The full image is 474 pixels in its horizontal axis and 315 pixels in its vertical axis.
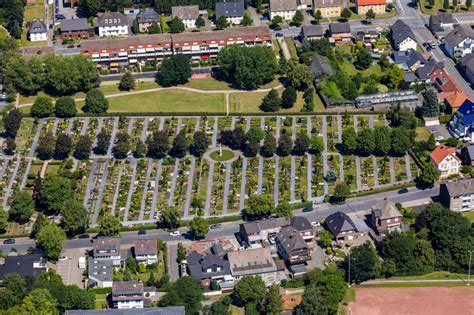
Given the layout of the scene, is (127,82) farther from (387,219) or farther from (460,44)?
(460,44)

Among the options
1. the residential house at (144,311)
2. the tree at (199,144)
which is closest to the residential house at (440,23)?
the tree at (199,144)

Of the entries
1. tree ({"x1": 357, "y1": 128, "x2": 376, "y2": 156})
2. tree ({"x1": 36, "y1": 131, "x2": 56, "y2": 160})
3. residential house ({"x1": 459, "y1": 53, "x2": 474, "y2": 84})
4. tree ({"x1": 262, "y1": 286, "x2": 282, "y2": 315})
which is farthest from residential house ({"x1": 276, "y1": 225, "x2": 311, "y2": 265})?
residential house ({"x1": 459, "y1": 53, "x2": 474, "y2": 84})

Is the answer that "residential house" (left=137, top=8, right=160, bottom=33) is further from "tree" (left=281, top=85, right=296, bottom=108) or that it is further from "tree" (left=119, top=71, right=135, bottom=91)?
"tree" (left=281, top=85, right=296, bottom=108)

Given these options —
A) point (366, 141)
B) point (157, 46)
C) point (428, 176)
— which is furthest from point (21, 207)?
point (428, 176)

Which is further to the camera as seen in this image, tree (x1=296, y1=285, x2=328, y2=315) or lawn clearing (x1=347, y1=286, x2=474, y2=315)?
lawn clearing (x1=347, y1=286, x2=474, y2=315)

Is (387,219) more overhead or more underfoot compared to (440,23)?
more underfoot

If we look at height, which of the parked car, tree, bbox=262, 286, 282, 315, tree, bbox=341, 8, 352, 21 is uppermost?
tree, bbox=341, 8, 352, 21

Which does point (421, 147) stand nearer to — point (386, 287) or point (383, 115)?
point (383, 115)
